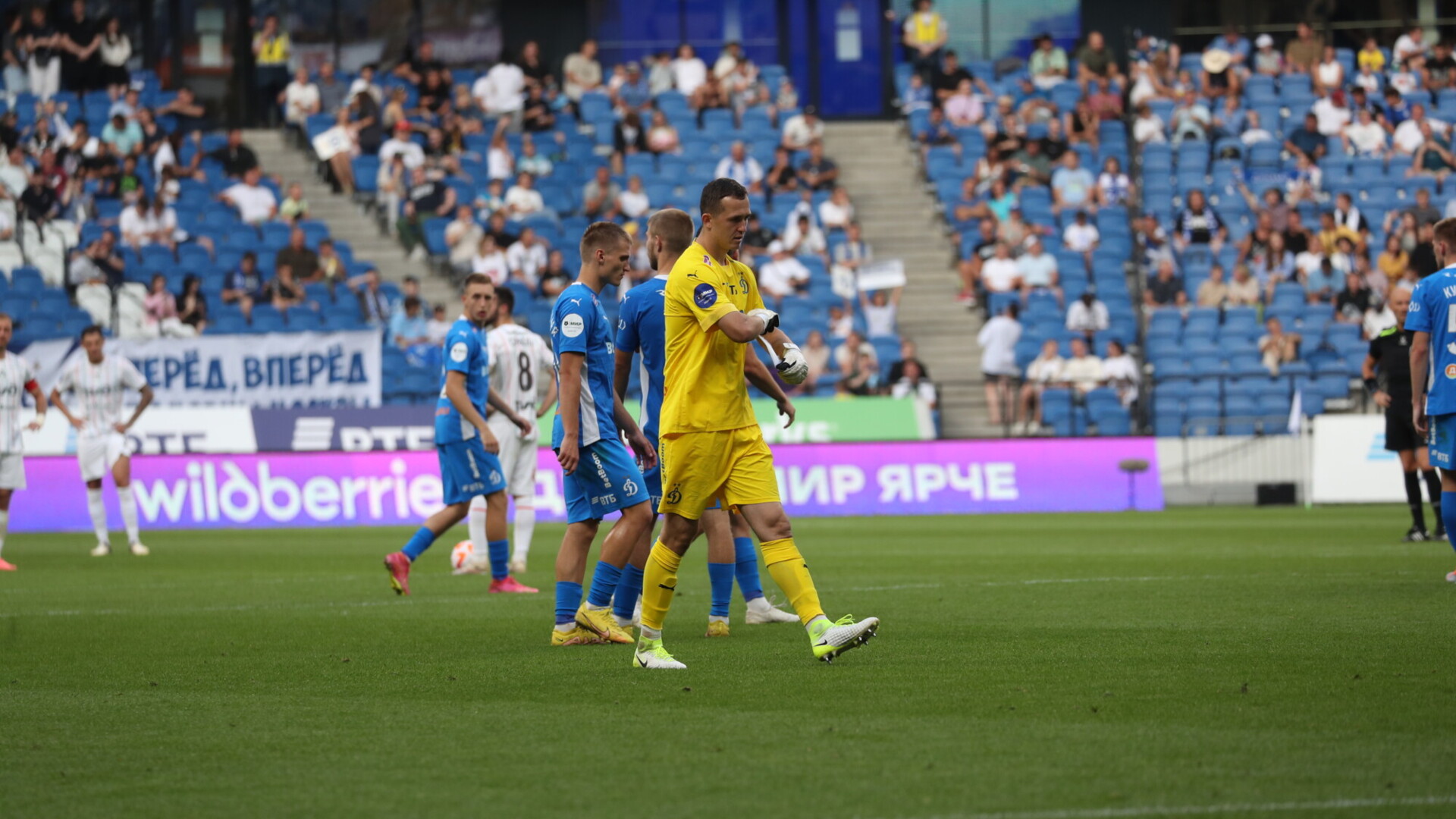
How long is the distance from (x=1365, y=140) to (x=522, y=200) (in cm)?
1493

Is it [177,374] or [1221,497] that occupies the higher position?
[177,374]

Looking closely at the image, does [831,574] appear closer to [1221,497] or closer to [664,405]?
[664,405]

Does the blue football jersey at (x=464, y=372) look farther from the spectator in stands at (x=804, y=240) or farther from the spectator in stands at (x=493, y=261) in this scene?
the spectator in stands at (x=804, y=240)

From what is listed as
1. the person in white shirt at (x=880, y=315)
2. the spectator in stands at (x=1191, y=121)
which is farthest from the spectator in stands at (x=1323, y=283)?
the person in white shirt at (x=880, y=315)

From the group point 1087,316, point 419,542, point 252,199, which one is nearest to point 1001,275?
point 1087,316

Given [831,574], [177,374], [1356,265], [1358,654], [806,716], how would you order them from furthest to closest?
[1356,265] → [177,374] → [831,574] → [1358,654] → [806,716]

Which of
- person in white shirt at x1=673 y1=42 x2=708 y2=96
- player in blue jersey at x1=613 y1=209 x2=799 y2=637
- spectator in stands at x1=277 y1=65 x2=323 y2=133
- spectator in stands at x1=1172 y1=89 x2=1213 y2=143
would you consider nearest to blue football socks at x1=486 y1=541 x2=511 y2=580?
player in blue jersey at x1=613 y1=209 x2=799 y2=637

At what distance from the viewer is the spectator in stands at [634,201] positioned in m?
28.9

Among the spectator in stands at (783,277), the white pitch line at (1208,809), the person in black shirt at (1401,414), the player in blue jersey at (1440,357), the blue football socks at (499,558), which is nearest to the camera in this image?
the white pitch line at (1208,809)

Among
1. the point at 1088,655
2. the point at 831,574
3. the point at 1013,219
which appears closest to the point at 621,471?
the point at 1088,655

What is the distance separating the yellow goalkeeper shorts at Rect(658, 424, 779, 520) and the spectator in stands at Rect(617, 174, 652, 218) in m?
21.3

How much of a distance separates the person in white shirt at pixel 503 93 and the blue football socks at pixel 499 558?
66.4ft

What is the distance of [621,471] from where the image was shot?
896 centimetres

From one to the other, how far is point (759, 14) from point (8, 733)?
30070 mm
